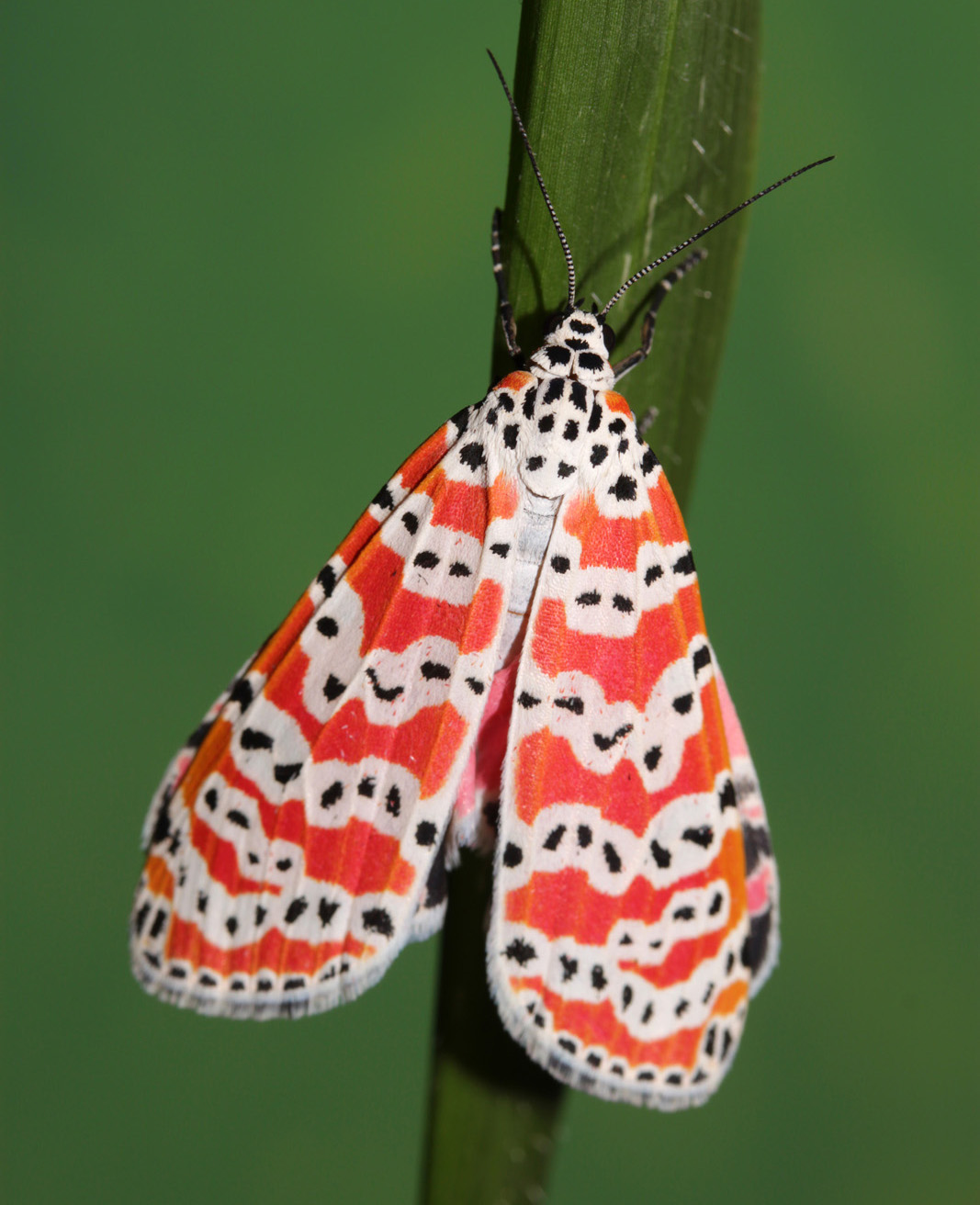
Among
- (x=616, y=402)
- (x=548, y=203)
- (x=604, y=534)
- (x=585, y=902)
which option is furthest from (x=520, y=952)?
(x=548, y=203)

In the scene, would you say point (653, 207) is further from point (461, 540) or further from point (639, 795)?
point (639, 795)

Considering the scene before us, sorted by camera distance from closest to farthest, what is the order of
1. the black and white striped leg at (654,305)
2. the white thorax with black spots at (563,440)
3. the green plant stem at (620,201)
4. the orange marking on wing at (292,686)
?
the green plant stem at (620,201), the black and white striped leg at (654,305), the white thorax with black spots at (563,440), the orange marking on wing at (292,686)

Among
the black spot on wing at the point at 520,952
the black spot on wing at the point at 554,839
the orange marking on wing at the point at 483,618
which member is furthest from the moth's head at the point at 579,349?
the black spot on wing at the point at 520,952

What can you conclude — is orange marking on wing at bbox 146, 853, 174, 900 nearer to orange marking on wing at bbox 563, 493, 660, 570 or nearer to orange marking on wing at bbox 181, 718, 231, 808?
orange marking on wing at bbox 181, 718, 231, 808

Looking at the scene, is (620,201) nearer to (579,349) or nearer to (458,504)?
(579,349)

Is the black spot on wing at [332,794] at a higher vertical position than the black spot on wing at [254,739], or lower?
lower

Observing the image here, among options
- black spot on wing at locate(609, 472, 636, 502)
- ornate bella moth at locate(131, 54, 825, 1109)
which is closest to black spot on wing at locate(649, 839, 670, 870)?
ornate bella moth at locate(131, 54, 825, 1109)

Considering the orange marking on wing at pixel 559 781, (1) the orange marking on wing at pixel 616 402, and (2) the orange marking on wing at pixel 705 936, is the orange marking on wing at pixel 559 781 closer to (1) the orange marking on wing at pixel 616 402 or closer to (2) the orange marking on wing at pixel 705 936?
(2) the orange marking on wing at pixel 705 936
